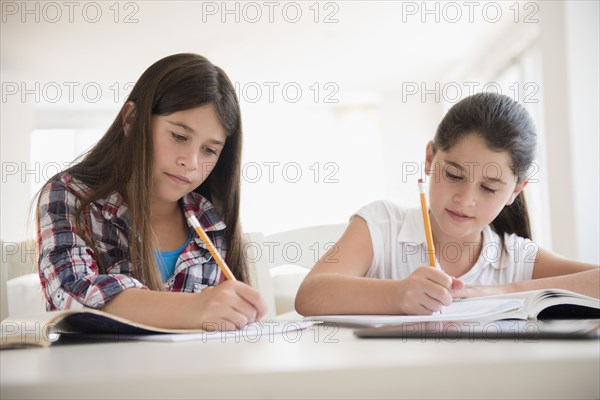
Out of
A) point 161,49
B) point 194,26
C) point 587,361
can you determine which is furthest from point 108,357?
point 161,49

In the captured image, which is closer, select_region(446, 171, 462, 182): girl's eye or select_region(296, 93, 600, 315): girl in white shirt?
select_region(296, 93, 600, 315): girl in white shirt

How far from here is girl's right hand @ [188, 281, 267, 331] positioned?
801 millimetres

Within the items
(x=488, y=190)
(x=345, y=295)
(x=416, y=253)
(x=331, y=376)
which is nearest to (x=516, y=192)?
(x=488, y=190)

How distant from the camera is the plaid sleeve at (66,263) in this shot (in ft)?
2.90

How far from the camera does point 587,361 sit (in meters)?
0.47

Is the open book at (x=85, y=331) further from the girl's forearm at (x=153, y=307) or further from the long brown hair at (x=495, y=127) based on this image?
the long brown hair at (x=495, y=127)

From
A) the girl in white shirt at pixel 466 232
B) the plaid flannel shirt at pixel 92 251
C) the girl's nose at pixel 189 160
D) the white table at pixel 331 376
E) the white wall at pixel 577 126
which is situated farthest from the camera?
the white wall at pixel 577 126

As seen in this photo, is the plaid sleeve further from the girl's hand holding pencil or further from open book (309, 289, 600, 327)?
open book (309, 289, 600, 327)

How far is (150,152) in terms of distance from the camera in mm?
1229

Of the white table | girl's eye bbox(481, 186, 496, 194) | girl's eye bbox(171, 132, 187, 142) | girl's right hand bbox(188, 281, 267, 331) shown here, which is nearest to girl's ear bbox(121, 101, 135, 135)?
girl's eye bbox(171, 132, 187, 142)

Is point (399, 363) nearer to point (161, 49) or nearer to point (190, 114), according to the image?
point (190, 114)

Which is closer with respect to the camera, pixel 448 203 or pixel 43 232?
pixel 43 232

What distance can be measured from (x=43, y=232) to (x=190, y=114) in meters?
0.34

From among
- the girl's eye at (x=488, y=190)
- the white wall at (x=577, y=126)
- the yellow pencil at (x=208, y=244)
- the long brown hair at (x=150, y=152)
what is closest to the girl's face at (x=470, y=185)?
the girl's eye at (x=488, y=190)
